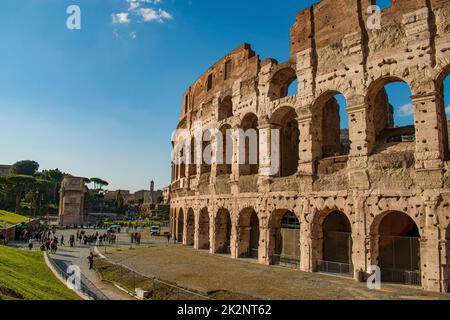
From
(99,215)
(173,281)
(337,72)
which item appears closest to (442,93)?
(337,72)

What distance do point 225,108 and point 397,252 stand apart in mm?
13413

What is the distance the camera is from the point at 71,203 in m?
41.7

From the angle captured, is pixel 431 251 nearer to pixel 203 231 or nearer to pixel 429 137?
pixel 429 137

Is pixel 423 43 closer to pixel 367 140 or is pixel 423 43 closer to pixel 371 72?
pixel 371 72

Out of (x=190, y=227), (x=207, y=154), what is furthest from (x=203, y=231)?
(x=207, y=154)

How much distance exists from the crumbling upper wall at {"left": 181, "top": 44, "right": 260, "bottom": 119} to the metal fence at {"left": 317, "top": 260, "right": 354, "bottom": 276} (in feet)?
35.0

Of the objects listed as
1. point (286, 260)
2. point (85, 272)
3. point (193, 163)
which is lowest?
point (85, 272)

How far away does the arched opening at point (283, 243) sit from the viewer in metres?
16.2

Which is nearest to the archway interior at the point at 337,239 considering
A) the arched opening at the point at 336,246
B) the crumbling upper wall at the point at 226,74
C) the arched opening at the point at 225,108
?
the arched opening at the point at 336,246

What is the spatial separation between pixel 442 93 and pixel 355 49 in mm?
3750

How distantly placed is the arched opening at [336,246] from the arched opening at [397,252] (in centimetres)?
130

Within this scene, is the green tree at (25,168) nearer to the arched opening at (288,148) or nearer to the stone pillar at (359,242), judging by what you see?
the arched opening at (288,148)

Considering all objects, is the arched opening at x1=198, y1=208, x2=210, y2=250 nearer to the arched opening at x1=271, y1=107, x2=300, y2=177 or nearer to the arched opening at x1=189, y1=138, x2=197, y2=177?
the arched opening at x1=189, y1=138, x2=197, y2=177

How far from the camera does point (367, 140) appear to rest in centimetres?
1355
